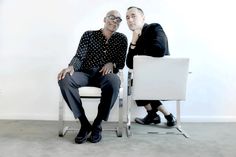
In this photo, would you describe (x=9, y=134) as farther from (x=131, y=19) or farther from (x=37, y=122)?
(x=131, y=19)

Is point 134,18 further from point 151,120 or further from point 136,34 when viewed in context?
point 151,120

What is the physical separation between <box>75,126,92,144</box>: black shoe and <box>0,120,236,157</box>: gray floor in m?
0.05

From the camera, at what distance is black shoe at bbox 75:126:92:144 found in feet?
9.21

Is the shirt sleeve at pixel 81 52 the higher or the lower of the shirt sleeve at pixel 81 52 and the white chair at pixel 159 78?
the higher

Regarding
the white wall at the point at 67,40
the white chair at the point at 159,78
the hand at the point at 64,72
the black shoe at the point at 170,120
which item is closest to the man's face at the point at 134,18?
the white wall at the point at 67,40

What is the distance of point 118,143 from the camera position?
284cm

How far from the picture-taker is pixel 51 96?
12.4 ft

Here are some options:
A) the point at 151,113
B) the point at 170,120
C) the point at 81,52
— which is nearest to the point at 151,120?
the point at 151,113

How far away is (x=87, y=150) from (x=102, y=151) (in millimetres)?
123

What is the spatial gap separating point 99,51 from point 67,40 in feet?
1.99

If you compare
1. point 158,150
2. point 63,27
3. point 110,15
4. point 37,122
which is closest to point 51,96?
point 37,122

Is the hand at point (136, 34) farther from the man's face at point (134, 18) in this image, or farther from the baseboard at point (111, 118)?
the baseboard at point (111, 118)

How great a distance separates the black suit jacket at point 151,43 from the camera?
2.97 metres

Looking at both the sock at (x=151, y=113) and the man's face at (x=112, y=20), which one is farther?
the sock at (x=151, y=113)
